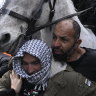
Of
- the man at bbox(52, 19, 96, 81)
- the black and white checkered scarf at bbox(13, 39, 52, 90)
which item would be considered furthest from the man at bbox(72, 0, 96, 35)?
the black and white checkered scarf at bbox(13, 39, 52, 90)

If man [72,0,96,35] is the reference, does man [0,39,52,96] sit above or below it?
above

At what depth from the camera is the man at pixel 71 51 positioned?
3.09 meters

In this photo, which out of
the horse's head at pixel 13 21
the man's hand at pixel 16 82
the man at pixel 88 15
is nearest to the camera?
the man's hand at pixel 16 82

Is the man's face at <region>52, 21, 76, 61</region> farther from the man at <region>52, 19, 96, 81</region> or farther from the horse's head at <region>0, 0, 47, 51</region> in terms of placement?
the horse's head at <region>0, 0, 47, 51</region>

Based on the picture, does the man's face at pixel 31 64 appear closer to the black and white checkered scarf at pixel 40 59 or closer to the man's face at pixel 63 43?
the black and white checkered scarf at pixel 40 59

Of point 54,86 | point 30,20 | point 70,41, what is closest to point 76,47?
point 70,41

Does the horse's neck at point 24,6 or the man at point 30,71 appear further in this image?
the horse's neck at point 24,6

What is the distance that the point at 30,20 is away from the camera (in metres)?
4.02

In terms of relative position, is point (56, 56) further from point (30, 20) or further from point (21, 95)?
point (30, 20)

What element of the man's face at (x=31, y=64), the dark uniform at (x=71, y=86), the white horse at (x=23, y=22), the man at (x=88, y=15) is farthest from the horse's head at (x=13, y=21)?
the dark uniform at (x=71, y=86)

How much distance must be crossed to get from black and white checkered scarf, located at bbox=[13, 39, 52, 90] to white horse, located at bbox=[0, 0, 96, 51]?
3.50 ft

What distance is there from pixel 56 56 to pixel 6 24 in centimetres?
105

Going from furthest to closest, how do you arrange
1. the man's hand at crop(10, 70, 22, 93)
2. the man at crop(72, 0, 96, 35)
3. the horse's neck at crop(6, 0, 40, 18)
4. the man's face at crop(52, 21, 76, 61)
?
the man at crop(72, 0, 96, 35) → the horse's neck at crop(6, 0, 40, 18) → the man's face at crop(52, 21, 76, 61) → the man's hand at crop(10, 70, 22, 93)

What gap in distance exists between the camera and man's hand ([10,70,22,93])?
9.29 ft
